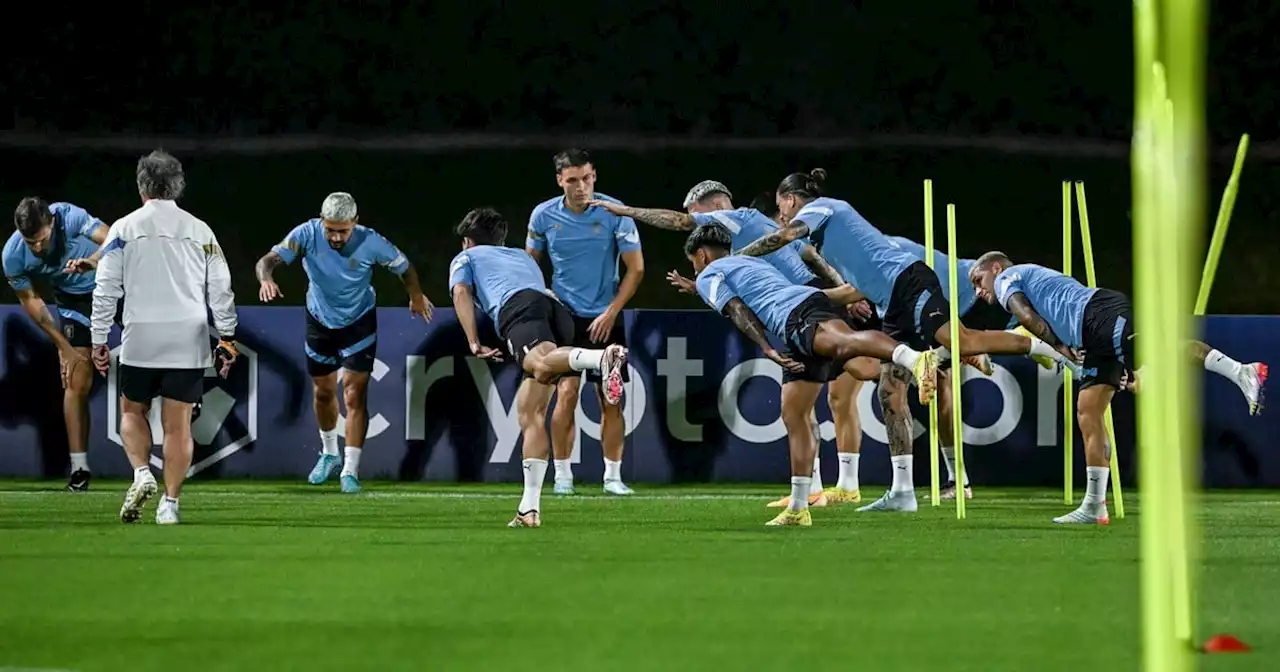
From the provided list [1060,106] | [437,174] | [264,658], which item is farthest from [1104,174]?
[264,658]

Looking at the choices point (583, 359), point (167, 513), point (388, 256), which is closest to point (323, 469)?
point (388, 256)

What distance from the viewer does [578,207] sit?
47.6ft

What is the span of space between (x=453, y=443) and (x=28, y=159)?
1200cm

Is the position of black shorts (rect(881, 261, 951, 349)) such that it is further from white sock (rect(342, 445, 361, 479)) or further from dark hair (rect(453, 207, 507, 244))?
white sock (rect(342, 445, 361, 479))

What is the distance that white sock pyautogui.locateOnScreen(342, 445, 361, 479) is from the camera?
14609 mm

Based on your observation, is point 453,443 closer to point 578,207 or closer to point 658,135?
point 578,207

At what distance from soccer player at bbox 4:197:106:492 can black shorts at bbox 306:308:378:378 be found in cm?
162

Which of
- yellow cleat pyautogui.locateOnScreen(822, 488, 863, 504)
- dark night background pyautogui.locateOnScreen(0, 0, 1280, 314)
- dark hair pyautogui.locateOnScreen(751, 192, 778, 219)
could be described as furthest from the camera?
dark night background pyautogui.locateOnScreen(0, 0, 1280, 314)

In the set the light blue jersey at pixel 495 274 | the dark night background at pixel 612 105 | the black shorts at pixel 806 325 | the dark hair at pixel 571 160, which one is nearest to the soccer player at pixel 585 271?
the dark hair at pixel 571 160

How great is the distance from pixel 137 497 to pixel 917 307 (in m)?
4.78

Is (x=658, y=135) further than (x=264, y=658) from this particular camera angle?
Yes

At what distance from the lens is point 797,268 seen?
13234 mm

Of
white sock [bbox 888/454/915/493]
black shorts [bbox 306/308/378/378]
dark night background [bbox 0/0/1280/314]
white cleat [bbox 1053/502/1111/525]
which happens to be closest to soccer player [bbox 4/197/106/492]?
black shorts [bbox 306/308/378/378]

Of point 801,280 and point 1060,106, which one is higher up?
point 1060,106
